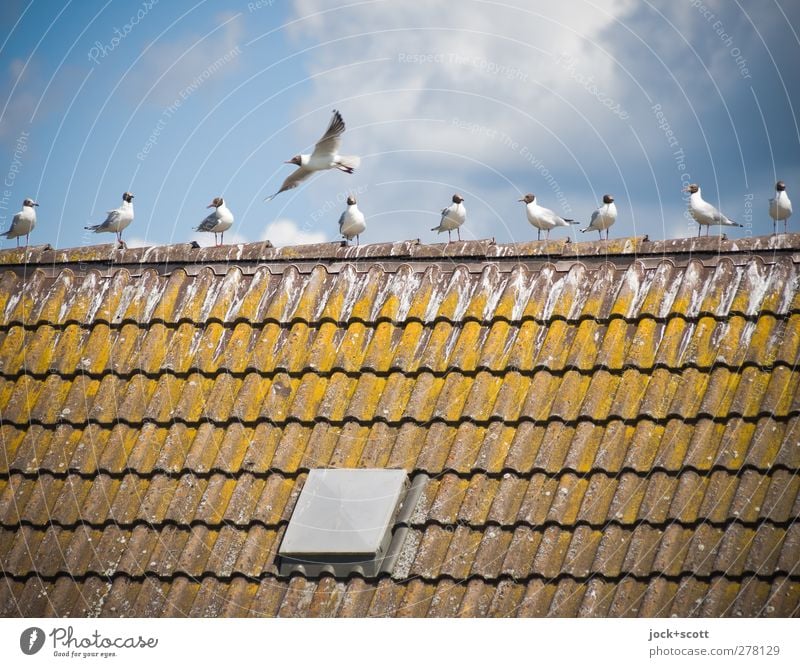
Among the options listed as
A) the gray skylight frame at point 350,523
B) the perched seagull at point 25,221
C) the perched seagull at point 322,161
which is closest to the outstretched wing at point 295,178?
the perched seagull at point 322,161

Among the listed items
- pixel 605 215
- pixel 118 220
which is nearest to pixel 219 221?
pixel 118 220

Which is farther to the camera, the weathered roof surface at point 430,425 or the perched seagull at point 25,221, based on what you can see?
the perched seagull at point 25,221

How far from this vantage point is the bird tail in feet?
34.9

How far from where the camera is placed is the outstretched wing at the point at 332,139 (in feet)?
33.7

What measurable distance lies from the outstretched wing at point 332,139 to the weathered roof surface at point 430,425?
1.08m

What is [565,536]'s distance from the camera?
717 centimetres

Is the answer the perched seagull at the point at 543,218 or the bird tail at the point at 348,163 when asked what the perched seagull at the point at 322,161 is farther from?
the perched seagull at the point at 543,218

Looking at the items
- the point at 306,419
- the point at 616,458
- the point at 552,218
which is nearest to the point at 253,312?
the point at 306,419

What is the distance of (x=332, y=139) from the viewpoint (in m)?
10.4
